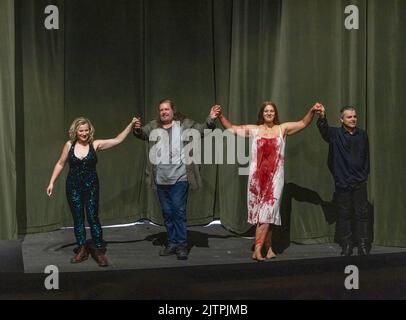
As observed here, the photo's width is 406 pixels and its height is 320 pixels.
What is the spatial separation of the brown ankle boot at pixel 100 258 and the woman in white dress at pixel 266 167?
113cm

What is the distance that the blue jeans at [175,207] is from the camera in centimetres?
608

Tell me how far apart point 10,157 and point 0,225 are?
0.57 m

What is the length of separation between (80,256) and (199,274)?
0.91 m

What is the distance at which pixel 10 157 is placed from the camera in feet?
21.9

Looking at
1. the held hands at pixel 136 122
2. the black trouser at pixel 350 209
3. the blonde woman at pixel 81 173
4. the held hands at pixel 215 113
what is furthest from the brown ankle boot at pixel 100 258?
the black trouser at pixel 350 209

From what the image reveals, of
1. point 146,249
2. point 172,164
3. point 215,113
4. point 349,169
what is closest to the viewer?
point 215,113

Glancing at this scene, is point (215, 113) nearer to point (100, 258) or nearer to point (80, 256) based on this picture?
point (100, 258)

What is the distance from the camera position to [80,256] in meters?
5.97

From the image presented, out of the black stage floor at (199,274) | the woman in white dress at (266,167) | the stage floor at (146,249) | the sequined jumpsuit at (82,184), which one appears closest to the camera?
the black stage floor at (199,274)

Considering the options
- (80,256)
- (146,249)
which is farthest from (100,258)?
(146,249)

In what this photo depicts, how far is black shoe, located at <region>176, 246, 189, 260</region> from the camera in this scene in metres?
6.07

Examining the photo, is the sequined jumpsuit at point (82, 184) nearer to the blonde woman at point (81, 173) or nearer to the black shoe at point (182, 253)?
the blonde woman at point (81, 173)

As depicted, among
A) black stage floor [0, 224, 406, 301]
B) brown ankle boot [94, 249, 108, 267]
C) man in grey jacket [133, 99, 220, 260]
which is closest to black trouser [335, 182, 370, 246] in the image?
black stage floor [0, 224, 406, 301]

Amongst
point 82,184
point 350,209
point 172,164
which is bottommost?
point 350,209
